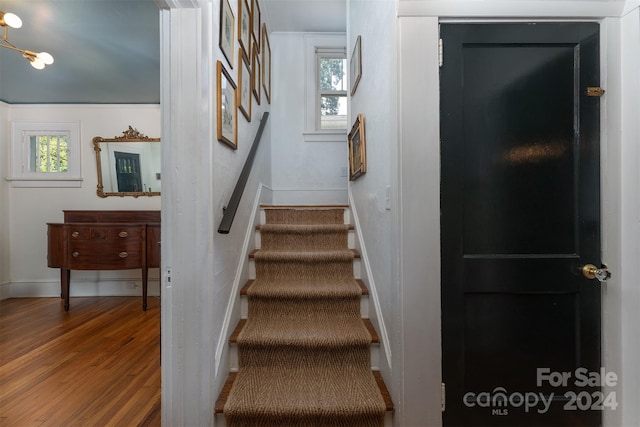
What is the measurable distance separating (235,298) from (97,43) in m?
2.56

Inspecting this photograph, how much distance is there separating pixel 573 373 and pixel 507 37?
1.50 metres

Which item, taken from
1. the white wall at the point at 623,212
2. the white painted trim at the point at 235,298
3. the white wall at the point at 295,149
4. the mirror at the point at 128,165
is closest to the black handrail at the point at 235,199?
the white painted trim at the point at 235,298

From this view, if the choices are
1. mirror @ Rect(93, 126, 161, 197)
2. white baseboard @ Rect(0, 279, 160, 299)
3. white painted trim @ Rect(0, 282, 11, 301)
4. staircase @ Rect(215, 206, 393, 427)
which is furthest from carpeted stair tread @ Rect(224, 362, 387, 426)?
white painted trim @ Rect(0, 282, 11, 301)

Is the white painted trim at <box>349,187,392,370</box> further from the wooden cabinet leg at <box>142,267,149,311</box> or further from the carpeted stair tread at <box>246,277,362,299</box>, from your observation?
the wooden cabinet leg at <box>142,267,149,311</box>

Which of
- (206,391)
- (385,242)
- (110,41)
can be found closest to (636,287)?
(385,242)

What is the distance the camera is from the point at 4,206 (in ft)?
12.0

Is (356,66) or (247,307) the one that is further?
(356,66)

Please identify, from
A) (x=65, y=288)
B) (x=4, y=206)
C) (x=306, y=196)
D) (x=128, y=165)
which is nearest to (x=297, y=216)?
(x=306, y=196)

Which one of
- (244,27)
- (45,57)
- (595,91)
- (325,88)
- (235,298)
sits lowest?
(235,298)

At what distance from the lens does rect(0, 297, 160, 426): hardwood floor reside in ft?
5.17

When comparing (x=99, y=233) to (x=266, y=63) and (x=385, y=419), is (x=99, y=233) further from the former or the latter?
(x=385, y=419)

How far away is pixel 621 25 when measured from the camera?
123 centimetres

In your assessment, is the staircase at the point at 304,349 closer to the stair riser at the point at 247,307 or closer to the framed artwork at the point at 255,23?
the stair riser at the point at 247,307

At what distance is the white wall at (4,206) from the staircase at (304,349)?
385 cm
